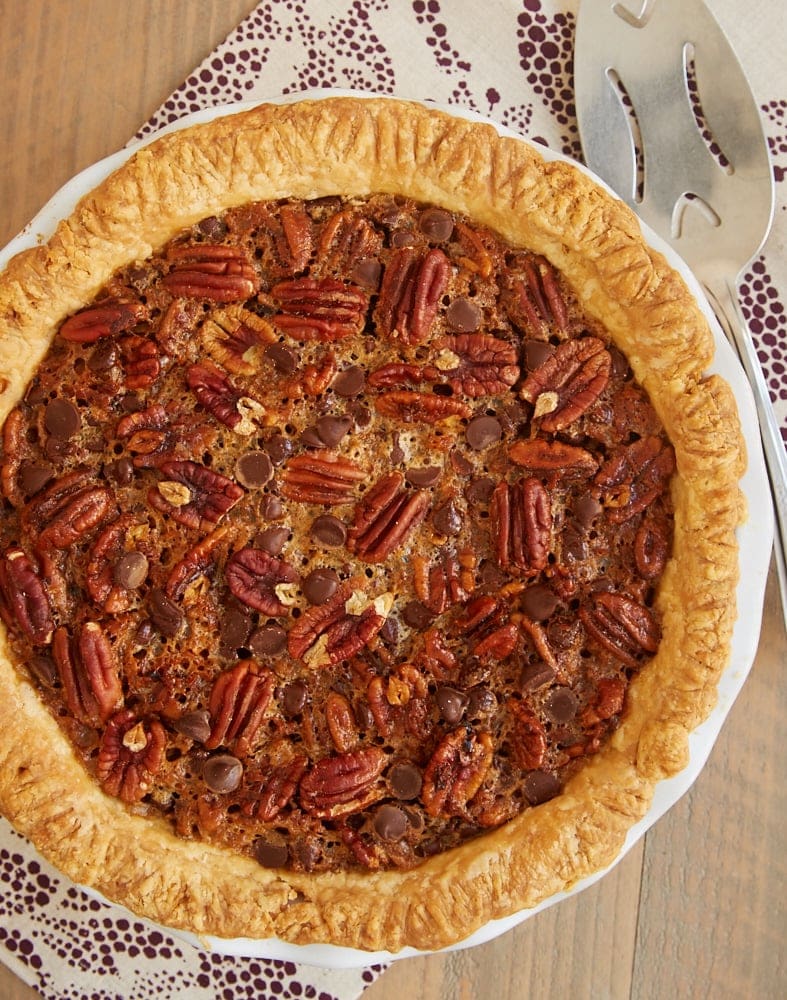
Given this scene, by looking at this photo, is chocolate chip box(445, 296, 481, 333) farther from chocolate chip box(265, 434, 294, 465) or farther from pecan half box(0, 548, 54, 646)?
pecan half box(0, 548, 54, 646)

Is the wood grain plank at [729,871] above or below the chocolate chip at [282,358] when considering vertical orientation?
below

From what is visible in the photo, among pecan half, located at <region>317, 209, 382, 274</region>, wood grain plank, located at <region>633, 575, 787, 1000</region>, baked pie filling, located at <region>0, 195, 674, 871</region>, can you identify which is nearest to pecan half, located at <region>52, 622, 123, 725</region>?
baked pie filling, located at <region>0, 195, 674, 871</region>

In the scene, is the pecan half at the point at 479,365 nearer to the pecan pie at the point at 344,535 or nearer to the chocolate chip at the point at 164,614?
the pecan pie at the point at 344,535

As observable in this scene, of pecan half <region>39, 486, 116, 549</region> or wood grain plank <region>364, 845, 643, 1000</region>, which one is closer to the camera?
pecan half <region>39, 486, 116, 549</region>

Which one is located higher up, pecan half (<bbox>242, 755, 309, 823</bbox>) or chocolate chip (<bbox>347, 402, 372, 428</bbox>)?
chocolate chip (<bbox>347, 402, 372, 428</bbox>)

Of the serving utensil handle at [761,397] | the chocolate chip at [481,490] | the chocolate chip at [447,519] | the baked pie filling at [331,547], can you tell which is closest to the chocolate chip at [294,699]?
the baked pie filling at [331,547]

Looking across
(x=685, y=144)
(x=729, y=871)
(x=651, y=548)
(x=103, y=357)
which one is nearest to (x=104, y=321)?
(x=103, y=357)
